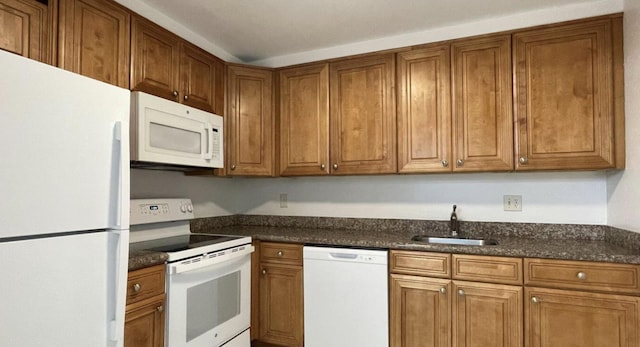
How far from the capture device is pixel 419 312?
2047 mm

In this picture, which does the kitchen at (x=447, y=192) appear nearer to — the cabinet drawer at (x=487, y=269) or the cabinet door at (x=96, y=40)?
the cabinet drawer at (x=487, y=269)

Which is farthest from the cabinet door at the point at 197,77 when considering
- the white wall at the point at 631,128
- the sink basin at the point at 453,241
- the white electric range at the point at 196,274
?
the white wall at the point at 631,128

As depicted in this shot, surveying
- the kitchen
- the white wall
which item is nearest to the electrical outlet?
the kitchen

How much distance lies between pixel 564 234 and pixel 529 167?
0.56m

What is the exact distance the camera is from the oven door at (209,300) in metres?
1.80

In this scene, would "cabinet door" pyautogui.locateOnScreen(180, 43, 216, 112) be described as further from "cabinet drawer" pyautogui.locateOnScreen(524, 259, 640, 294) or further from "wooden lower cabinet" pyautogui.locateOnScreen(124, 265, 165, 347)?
"cabinet drawer" pyautogui.locateOnScreen(524, 259, 640, 294)

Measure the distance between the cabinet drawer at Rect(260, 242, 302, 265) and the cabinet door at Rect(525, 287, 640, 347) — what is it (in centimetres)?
136

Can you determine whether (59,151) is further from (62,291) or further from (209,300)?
(209,300)

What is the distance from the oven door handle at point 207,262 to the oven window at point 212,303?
129 mm

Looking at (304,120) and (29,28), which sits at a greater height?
(29,28)

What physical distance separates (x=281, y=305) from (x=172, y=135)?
4.39 feet

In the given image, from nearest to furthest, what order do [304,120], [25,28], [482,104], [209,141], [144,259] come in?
1. [25,28]
2. [144,259]
3. [482,104]
4. [209,141]
5. [304,120]

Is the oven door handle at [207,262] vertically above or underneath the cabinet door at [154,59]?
underneath

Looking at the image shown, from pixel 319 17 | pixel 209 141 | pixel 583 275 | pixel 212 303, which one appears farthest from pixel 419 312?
pixel 319 17
